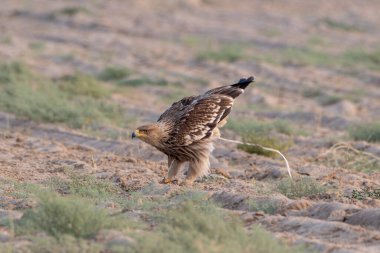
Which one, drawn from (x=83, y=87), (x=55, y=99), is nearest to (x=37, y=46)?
(x=83, y=87)

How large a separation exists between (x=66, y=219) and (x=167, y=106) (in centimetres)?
895

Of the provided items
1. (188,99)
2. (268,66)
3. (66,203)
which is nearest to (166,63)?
(268,66)

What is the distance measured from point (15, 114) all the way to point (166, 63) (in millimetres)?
6556

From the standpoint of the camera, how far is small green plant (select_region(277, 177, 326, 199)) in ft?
26.7

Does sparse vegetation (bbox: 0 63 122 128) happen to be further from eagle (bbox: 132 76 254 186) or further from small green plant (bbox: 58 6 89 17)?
small green plant (bbox: 58 6 89 17)

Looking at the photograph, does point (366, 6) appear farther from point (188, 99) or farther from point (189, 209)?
point (189, 209)

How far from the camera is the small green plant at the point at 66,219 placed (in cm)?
620

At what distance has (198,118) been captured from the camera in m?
8.96

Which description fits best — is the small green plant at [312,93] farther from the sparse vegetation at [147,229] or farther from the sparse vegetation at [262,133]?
the sparse vegetation at [147,229]

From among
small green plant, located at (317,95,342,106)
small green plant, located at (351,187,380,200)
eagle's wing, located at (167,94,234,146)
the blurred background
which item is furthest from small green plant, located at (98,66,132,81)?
small green plant, located at (351,187,380,200)

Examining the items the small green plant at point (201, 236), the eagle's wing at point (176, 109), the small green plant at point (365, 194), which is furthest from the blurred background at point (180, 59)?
the small green plant at point (201, 236)

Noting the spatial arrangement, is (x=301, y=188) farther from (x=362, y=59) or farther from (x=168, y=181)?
(x=362, y=59)

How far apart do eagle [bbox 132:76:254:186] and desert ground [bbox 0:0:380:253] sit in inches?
10.3

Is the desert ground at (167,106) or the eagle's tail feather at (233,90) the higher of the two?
the eagle's tail feather at (233,90)
